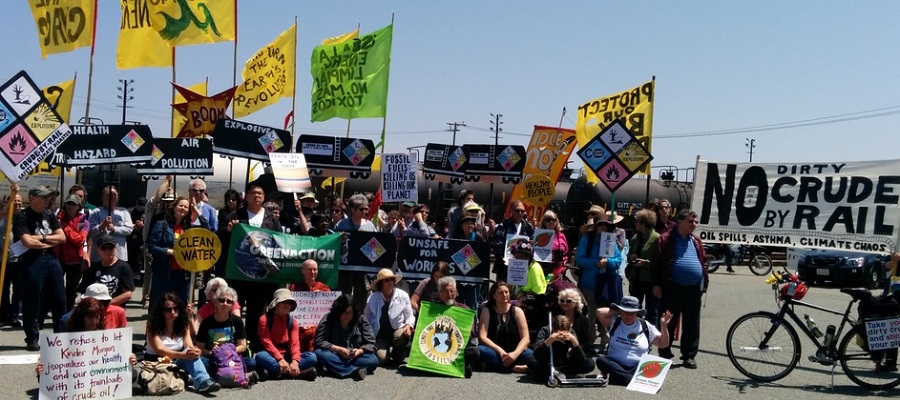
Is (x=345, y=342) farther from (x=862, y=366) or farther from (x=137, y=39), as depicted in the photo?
(x=137, y=39)

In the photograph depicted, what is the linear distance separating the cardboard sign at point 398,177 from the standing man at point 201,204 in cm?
301

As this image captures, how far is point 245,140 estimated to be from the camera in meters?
15.1

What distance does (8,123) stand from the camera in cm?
910

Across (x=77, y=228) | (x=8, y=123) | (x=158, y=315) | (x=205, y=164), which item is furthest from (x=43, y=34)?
(x=158, y=315)

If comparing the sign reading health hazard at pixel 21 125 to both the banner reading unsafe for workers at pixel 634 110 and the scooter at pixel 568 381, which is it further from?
the banner reading unsafe for workers at pixel 634 110

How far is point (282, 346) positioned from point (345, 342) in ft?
2.08

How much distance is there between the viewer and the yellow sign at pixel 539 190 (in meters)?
16.2

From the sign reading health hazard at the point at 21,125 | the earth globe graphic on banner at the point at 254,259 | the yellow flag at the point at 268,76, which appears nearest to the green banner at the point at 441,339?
the earth globe graphic on banner at the point at 254,259

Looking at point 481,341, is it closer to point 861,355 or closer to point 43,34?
point 861,355

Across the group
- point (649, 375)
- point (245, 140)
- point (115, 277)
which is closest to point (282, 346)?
point (115, 277)

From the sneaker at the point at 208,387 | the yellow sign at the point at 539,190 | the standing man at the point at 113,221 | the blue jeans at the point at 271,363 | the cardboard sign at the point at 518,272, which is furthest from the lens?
the yellow sign at the point at 539,190

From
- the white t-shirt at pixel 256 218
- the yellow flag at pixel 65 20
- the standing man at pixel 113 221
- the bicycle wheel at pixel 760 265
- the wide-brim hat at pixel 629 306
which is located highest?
the yellow flag at pixel 65 20

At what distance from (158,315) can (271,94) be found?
11.5m

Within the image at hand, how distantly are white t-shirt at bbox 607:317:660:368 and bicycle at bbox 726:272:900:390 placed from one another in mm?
1013
